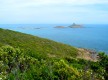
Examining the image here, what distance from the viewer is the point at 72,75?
1428cm

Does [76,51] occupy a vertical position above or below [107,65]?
below

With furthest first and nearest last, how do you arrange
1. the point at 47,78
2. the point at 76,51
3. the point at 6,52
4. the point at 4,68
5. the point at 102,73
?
1. the point at 76,51
2. the point at 6,52
3. the point at 102,73
4. the point at 4,68
5. the point at 47,78

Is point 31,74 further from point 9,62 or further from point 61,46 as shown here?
point 61,46

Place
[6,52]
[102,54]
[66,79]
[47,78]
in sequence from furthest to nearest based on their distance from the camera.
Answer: [6,52]
[102,54]
[66,79]
[47,78]

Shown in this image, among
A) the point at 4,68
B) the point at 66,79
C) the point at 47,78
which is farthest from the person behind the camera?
the point at 4,68

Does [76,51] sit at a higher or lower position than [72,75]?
lower

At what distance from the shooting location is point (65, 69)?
14.3 metres

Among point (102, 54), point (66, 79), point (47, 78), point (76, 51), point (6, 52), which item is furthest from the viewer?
point (76, 51)

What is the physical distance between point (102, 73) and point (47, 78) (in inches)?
195

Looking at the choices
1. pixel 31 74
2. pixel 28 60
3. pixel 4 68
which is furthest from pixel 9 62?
pixel 31 74

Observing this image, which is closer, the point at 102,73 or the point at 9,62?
the point at 102,73

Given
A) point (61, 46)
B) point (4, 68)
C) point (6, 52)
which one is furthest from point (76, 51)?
point (4, 68)

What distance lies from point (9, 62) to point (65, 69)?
5226 millimetres

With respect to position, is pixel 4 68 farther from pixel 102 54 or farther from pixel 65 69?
pixel 102 54
